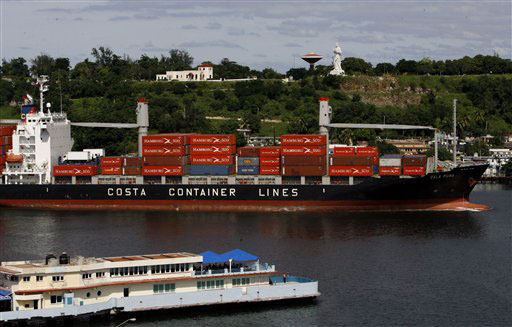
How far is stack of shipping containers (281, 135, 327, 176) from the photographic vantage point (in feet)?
302

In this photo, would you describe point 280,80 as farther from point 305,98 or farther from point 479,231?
point 479,231

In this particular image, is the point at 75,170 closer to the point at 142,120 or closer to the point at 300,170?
the point at 142,120

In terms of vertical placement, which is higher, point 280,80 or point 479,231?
point 280,80

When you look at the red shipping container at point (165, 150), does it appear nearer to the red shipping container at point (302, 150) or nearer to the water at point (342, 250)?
the water at point (342, 250)

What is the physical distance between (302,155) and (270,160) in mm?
2831

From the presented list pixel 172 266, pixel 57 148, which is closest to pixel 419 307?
pixel 172 266

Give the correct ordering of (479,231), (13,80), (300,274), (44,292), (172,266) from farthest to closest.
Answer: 1. (13,80)
2. (479,231)
3. (300,274)
4. (172,266)
5. (44,292)

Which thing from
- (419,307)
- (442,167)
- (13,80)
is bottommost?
(419,307)

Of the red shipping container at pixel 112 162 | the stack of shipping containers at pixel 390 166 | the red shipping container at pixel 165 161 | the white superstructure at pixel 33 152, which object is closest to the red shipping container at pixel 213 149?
the red shipping container at pixel 165 161

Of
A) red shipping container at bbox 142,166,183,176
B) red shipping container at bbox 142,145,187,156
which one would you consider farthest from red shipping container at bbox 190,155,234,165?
red shipping container at bbox 142,166,183,176

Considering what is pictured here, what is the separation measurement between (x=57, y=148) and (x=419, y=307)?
5588cm

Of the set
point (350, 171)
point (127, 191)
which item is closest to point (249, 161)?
point (350, 171)

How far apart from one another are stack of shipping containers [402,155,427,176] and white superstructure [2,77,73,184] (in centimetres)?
3262

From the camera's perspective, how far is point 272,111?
160875mm
